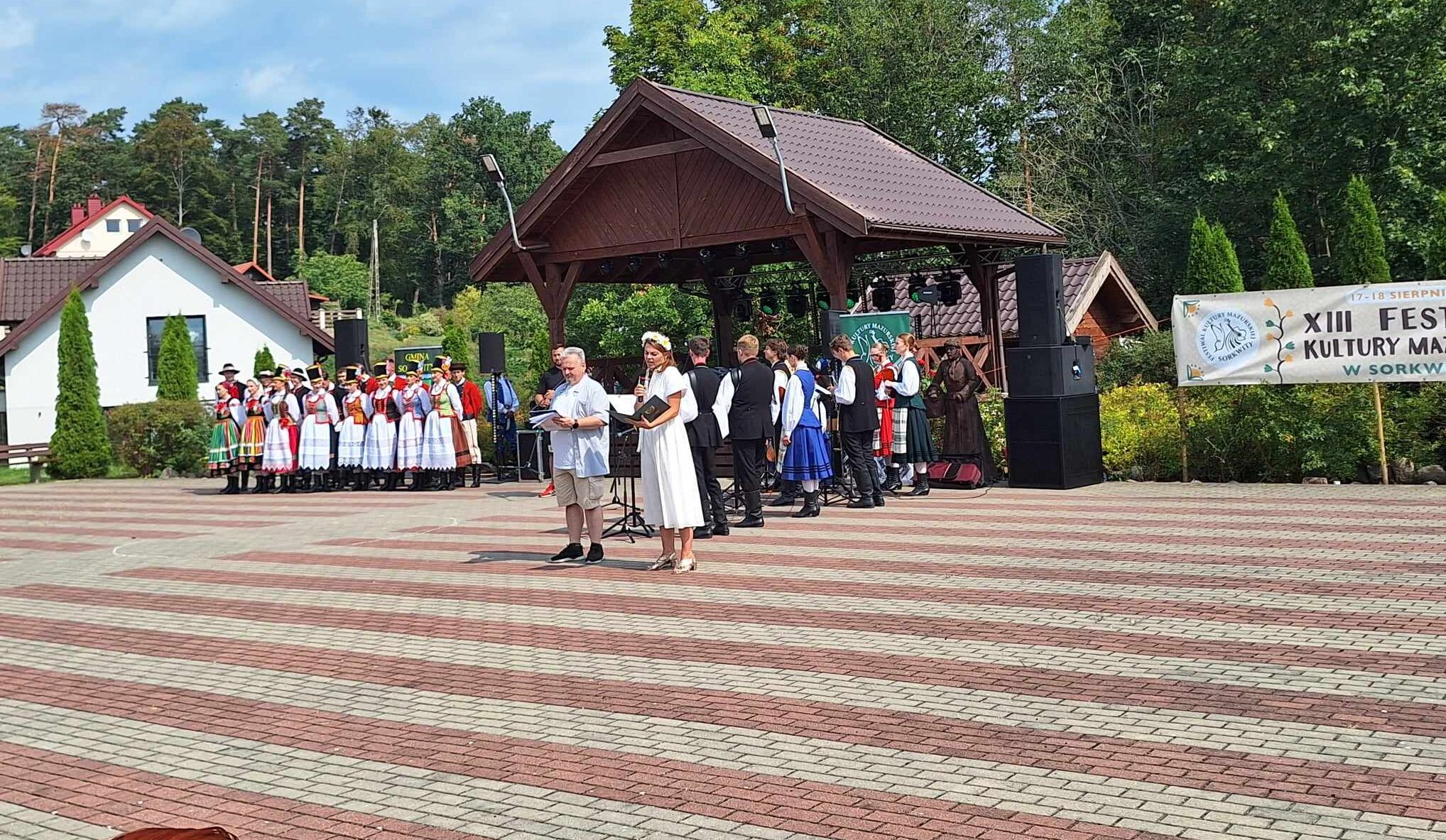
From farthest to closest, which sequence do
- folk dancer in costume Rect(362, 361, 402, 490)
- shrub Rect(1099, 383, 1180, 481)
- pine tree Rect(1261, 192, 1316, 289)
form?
pine tree Rect(1261, 192, 1316, 289)
folk dancer in costume Rect(362, 361, 402, 490)
shrub Rect(1099, 383, 1180, 481)

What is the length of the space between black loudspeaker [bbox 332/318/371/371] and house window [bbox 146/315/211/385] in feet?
61.3

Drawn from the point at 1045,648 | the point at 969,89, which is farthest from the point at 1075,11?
the point at 1045,648

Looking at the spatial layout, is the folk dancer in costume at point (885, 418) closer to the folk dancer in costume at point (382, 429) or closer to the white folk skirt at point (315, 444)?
the folk dancer in costume at point (382, 429)

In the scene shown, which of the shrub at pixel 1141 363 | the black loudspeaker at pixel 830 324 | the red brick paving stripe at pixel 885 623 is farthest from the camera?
the shrub at pixel 1141 363

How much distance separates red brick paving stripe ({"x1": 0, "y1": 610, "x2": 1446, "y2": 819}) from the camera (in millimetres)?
5059

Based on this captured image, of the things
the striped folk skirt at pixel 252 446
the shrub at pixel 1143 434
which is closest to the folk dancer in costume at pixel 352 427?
the striped folk skirt at pixel 252 446

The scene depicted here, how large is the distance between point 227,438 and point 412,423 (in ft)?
12.8

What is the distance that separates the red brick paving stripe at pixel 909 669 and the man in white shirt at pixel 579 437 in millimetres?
2270

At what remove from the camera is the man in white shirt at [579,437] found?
11.6 metres

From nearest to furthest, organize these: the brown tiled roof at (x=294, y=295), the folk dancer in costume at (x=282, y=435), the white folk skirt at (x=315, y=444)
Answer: the white folk skirt at (x=315, y=444), the folk dancer in costume at (x=282, y=435), the brown tiled roof at (x=294, y=295)

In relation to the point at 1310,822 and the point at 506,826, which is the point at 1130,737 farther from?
the point at 506,826

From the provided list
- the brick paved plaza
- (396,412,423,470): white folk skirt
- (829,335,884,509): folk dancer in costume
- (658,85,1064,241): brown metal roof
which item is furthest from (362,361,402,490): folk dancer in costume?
(829,335,884,509): folk dancer in costume

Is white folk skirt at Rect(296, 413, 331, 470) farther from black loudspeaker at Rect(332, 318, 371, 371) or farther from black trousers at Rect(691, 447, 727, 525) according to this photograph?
black trousers at Rect(691, 447, 727, 525)

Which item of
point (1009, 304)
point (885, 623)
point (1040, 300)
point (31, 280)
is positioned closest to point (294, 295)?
point (31, 280)
